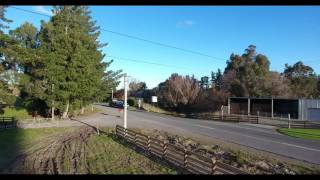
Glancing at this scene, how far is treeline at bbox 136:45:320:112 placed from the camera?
77.9m

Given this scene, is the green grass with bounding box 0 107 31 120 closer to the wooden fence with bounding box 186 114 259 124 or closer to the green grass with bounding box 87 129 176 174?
the wooden fence with bounding box 186 114 259 124

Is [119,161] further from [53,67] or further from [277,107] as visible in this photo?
[277,107]

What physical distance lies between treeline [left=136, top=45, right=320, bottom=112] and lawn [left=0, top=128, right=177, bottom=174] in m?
43.3

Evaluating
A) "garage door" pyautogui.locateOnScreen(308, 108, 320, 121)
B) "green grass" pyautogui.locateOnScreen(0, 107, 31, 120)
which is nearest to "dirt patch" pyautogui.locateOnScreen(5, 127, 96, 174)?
"green grass" pyautogui.locateOnScreen(0, 107, 31, 120)

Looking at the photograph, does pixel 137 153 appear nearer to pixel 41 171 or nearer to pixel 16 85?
pixel 41 171

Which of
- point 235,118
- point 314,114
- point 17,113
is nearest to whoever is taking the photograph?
point 235,118

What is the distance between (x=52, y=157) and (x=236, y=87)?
65385 mm

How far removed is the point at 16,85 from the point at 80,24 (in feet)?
47.1

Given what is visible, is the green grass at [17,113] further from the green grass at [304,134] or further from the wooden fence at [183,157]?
the wooden fence at [183,157]

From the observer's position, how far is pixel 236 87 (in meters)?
85.2

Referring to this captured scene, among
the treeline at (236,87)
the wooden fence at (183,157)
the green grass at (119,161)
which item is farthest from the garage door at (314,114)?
the green grass at (119,161)

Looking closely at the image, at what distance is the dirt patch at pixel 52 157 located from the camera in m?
19.4

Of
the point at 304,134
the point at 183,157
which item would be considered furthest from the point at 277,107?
the point at 183,157

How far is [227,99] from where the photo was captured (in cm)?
7375
